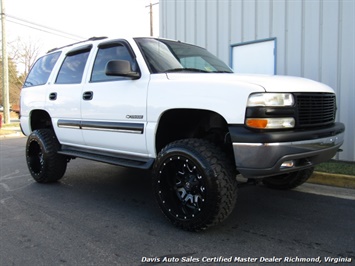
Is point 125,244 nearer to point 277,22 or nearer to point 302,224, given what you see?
point 302,224

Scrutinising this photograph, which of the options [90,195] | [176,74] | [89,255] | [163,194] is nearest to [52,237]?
[89,255]

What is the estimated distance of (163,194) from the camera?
3.59 m

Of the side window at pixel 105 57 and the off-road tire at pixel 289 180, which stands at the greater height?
the side window at pixel 105 57

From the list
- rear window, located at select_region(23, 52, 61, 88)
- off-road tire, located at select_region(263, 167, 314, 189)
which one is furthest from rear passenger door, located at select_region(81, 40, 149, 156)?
off-road tire, located at select_region(263, 167, 314, 189)

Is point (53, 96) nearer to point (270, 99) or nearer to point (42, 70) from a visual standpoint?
point (42, 70)

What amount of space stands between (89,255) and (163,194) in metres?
0.94

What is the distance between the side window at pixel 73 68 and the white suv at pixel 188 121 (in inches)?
0.8

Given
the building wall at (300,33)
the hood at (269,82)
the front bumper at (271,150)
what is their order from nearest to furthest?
the front bumper at (271,150) → the hood at (269,82) → the building wall at (300,33)

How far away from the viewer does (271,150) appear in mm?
2902

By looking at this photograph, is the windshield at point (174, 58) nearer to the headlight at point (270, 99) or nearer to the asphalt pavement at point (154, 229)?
the headlight at point (270, 99)

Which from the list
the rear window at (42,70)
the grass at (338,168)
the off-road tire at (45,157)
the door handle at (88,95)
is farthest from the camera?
the rear window at (42,70)

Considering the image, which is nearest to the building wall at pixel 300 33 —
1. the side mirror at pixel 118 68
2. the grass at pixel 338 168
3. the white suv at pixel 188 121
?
the grass at pixel 338 168

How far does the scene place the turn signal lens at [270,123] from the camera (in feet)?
9.67

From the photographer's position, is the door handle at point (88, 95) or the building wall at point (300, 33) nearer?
Answer: the door handle at point (88, 95)
